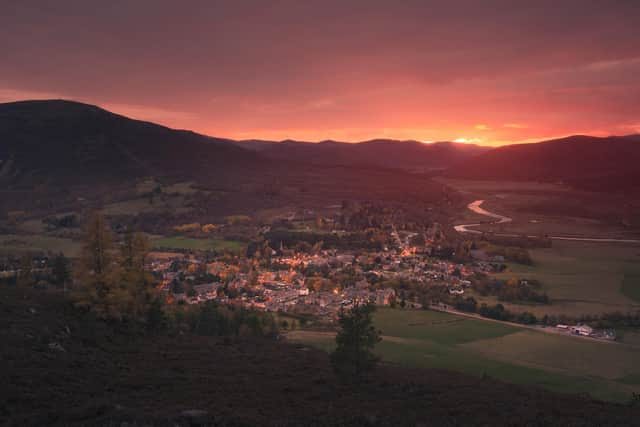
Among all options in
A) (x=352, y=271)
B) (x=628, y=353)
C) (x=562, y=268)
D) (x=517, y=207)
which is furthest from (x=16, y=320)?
(x=517, y=207)

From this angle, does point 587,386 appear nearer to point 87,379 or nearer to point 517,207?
point 87,379

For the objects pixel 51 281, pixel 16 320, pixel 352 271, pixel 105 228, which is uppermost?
pixel 105 228

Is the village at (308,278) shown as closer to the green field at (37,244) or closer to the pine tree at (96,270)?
the green field at (37,244)

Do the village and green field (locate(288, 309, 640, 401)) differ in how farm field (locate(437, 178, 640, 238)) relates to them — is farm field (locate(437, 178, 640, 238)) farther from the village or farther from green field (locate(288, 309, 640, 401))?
green field (locate(288, 309, 640, 401))

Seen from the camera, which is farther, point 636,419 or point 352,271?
point 352,271

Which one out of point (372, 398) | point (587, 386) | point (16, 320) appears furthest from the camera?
point (587, 386)

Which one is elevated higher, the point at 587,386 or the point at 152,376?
the point at 152,376

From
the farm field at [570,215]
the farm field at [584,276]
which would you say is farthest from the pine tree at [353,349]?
the farm field at [570,215]

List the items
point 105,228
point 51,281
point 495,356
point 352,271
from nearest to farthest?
point 105,228
point 495,356
point 51,281
point 352,271

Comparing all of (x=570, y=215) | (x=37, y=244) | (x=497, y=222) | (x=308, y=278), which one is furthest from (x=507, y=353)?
(x=570, y=215)
